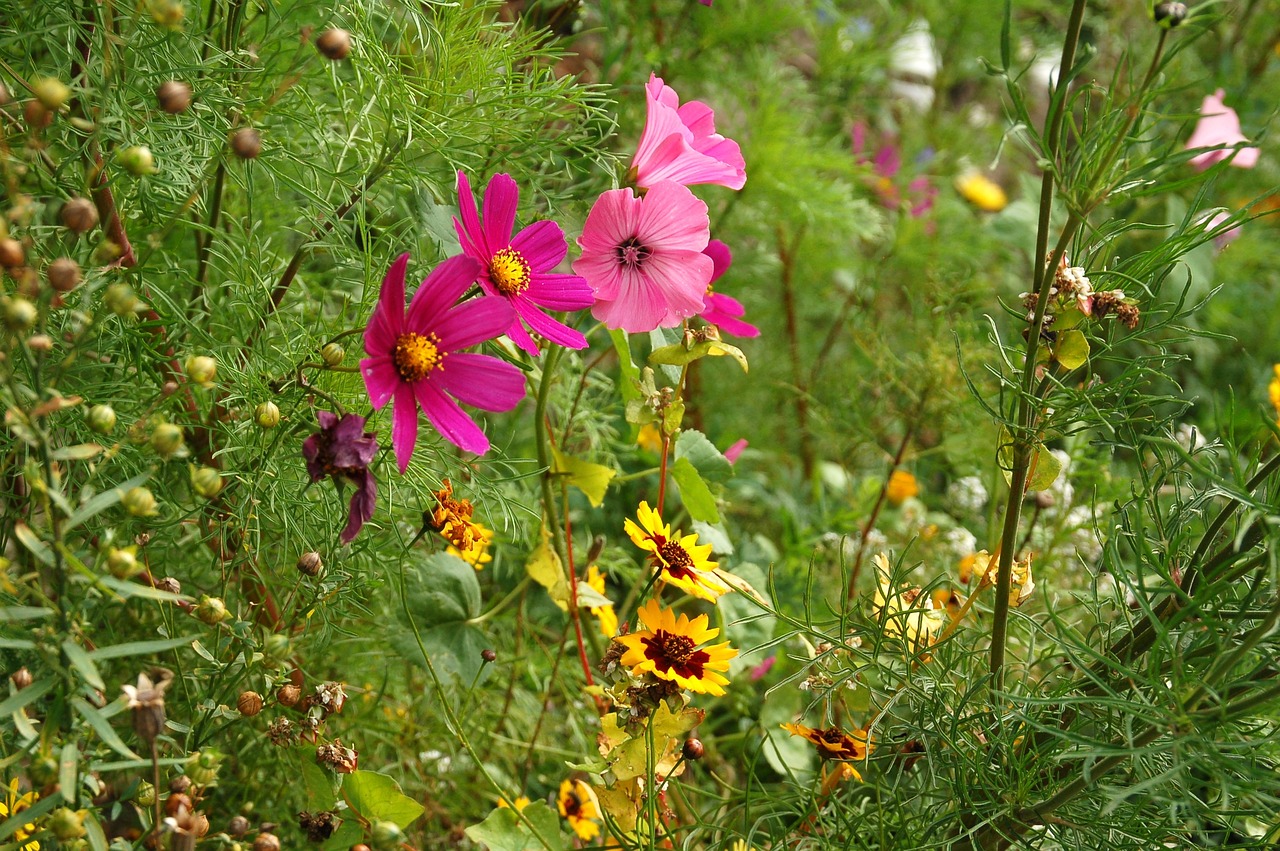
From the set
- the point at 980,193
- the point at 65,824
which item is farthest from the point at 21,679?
the point at 980,193

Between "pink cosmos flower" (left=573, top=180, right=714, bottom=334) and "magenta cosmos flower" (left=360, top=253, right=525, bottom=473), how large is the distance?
0.08 meters

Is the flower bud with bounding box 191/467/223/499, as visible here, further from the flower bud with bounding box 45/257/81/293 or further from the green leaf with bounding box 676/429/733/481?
the green leaf with bounding box 676/429/733/481


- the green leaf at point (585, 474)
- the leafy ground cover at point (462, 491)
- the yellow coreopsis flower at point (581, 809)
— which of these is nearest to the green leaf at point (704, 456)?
the leafy ground cover at point (462, 491)

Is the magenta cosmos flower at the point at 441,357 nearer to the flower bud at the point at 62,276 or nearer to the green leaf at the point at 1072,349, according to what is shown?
the flower bud at the point at 62,276

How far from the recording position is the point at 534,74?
0.61 meters

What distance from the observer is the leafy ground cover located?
42 cm

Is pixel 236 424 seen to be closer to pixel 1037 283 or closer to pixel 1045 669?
pixel 1037 283

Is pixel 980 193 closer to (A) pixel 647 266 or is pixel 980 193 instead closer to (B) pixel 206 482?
(A) pixel 647 266

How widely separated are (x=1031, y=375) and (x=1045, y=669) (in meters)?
0.39

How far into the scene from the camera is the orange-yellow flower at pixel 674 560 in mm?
536

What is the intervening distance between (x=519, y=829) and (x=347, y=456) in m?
0.28

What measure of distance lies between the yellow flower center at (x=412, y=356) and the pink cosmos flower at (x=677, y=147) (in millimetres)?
153

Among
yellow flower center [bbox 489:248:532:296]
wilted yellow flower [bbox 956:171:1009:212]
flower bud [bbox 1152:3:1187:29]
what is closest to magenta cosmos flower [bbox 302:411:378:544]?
yellow flower center [bbox 489:248:532:296]

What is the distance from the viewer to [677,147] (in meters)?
0.53
